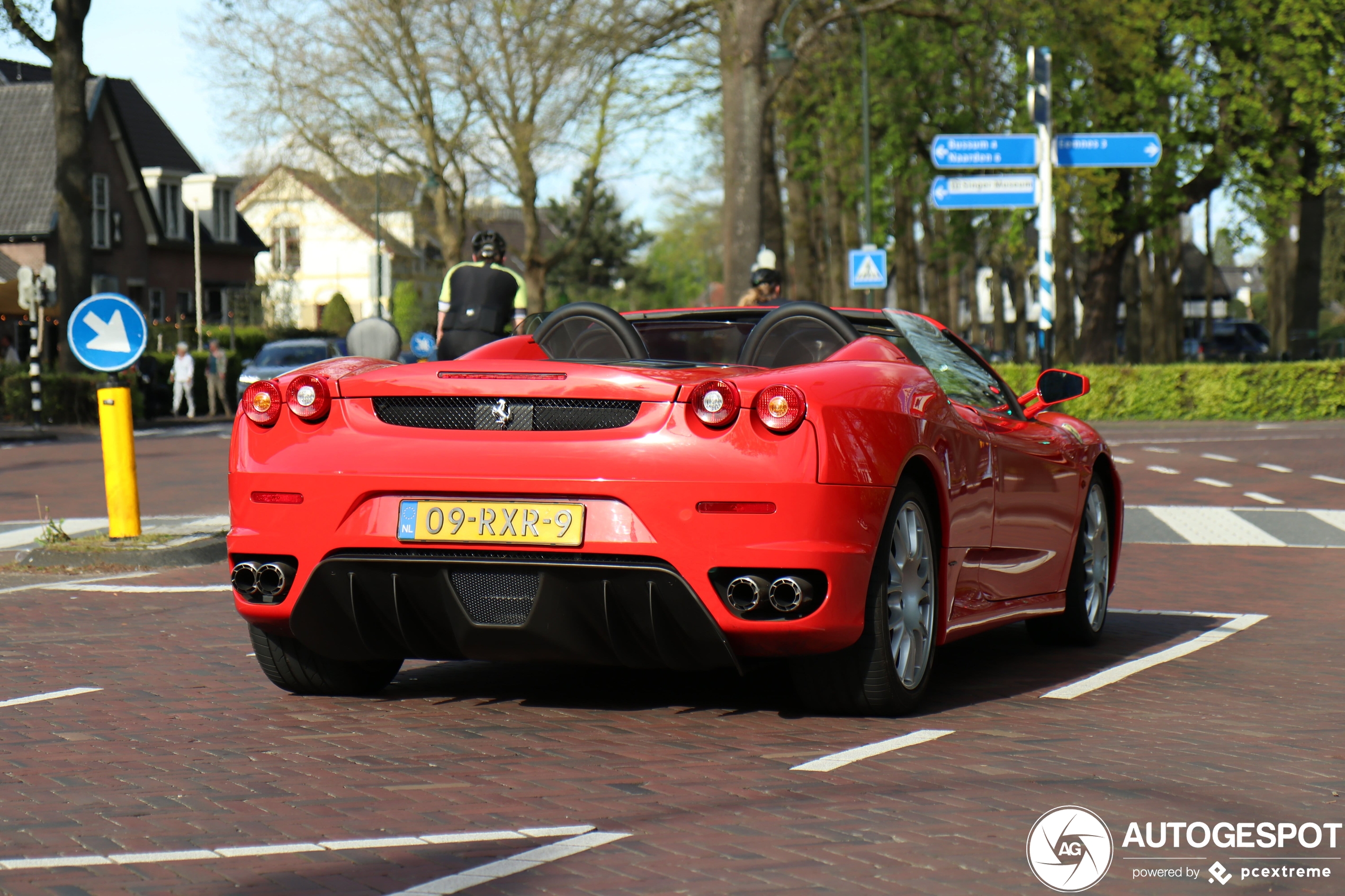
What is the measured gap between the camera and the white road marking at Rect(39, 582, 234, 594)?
9.47 m

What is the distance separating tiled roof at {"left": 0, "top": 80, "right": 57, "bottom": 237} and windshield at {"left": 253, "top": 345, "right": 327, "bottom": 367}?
16.1 m

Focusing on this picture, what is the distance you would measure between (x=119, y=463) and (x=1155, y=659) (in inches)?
267

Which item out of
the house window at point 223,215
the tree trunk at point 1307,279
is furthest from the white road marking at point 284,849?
the house window at point 223,215

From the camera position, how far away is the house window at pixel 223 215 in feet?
201

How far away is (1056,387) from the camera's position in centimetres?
720

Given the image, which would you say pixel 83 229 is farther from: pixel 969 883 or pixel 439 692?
pixel 969 883

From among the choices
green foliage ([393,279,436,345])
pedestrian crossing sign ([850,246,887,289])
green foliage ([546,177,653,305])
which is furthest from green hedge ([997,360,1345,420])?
green foliage ([546,177,653,305])

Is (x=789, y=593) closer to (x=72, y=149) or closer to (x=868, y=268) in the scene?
(x=868, y=268)

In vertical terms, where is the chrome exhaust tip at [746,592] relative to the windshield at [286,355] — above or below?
below

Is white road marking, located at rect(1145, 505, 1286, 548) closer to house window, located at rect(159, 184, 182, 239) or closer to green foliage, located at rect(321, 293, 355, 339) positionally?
house window, located at rect(159, 184, 182, 239)

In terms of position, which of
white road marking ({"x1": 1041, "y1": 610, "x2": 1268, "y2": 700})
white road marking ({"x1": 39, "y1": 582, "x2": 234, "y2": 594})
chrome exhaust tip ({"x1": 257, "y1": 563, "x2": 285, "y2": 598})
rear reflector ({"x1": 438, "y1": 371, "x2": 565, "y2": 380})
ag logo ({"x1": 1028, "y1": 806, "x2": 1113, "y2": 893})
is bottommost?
white road marking ({"x1": 1041, "y1": 610, "x2": 1268, "y2": 700})

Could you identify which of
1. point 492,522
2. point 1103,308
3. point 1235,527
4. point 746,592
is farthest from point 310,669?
point 1103,308

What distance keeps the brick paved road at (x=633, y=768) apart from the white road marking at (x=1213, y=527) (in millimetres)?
4724

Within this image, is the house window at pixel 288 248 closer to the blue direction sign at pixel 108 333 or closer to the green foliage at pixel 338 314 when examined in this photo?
the green foliage at pixel 338 314
